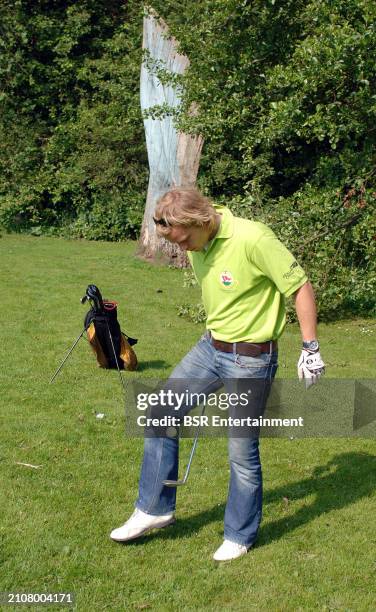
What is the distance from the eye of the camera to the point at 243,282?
4449 millimetres

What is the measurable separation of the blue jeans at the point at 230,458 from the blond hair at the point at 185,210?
2.46 feet

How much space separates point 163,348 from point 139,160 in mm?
12996

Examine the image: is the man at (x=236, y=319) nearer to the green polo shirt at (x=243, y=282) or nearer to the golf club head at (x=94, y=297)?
the green polo shirt at (x=243, y=282)

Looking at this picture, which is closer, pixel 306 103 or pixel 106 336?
pixel 106 336

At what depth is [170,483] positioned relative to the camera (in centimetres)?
471

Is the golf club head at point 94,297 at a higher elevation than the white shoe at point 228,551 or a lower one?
higher

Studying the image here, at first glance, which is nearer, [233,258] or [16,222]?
[233,258]

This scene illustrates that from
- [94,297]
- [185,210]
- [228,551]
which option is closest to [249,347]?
[185,210]

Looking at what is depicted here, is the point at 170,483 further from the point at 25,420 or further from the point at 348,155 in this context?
the point at 348,155

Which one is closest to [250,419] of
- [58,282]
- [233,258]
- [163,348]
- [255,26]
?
[233,258]

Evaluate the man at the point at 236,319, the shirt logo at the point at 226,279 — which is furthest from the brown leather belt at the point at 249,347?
the shirt logo at the point at 226,279

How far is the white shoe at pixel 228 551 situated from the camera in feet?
15.4

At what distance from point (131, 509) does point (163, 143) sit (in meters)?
13.5

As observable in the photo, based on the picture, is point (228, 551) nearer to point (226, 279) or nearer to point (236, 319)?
point (236, 319)
